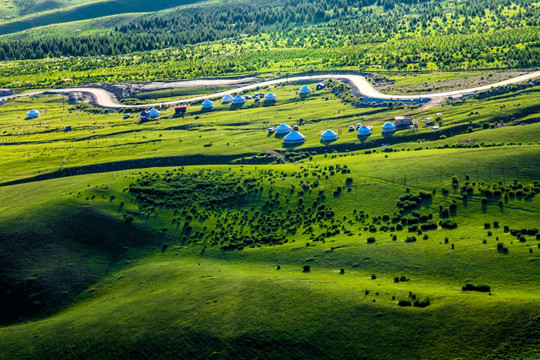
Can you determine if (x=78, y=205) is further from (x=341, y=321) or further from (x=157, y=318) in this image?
(x=341, y=321)

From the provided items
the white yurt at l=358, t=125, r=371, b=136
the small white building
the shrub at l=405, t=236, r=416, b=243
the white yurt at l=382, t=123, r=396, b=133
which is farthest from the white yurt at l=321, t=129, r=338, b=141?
the shrub at l=405, t=236, r=416, b=243

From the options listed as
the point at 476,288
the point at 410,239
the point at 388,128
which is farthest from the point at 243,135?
the point at 476,288

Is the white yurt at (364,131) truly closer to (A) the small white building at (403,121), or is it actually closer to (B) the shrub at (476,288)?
(A) the small white building at (403,121)

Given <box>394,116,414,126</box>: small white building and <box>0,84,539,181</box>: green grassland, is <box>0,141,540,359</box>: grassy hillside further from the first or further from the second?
<box>394,116,414,126</box>: small white building

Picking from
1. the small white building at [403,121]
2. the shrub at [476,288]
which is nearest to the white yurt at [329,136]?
the small white building at [403,121]

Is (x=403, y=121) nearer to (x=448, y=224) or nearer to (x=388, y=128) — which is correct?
(x=388, y=128)

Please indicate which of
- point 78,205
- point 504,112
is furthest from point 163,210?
point 504,112
